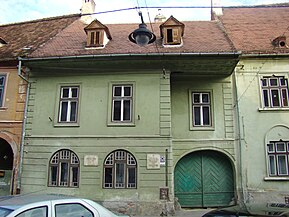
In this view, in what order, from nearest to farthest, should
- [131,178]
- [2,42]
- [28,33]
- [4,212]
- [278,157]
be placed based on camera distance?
[4,212] < [131,178] < [278,157] < [2,42] < [28,33]

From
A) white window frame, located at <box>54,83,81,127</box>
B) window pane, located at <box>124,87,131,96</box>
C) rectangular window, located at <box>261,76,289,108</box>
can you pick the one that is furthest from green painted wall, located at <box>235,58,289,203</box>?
white window frame, located at <box>54,83,81,127</box>

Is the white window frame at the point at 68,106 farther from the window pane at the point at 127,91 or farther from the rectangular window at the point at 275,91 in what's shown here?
the rectangular window at the point at 275,91

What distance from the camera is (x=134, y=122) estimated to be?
12.7 meters

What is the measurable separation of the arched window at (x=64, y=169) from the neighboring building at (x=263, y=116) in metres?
7.31

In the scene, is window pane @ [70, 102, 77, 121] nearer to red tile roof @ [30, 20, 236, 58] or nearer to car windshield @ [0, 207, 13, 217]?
red tile roof @ [30, 20, 236, 58]

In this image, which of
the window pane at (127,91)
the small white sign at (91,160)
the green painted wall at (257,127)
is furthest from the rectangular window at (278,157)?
the small white sign at (91,160)

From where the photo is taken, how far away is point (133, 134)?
12555mm

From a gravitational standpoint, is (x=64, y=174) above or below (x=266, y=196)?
above

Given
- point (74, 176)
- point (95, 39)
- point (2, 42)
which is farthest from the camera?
point (2, 42)

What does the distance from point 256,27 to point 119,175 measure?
11092 mm

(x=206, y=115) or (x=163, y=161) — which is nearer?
(x=163, y=161)

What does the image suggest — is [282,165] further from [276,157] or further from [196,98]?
[196,98]

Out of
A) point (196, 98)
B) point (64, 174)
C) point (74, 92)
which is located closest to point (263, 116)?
point (196, 98)

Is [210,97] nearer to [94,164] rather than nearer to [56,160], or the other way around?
[94,164]
